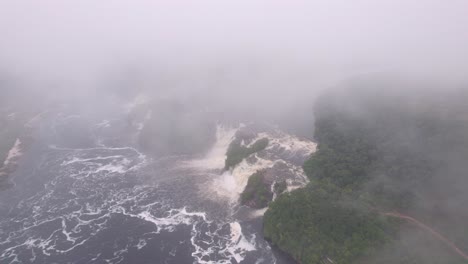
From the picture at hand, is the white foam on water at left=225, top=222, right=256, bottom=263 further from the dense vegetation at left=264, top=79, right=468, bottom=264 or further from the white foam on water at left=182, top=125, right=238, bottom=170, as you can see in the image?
the white foam on water at left=182, top=125, right=238, bottom=170

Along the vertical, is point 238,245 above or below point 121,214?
below

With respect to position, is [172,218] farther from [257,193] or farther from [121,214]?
[257,193]

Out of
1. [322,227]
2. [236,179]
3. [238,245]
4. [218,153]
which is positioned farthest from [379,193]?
[218,153]

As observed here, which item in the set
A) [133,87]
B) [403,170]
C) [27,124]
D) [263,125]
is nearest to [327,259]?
[403,170]

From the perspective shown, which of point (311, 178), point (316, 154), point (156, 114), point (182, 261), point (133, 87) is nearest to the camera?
point (182, 261)

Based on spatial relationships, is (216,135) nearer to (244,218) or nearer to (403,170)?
(244,218)

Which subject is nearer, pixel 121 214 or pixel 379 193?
pixel 379 193
